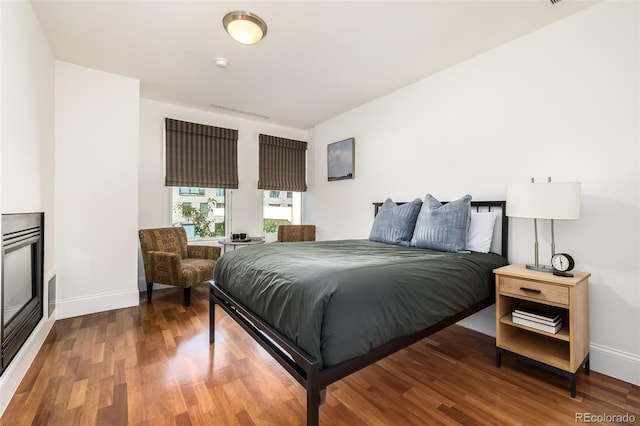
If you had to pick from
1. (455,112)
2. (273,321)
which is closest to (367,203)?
(455,112)

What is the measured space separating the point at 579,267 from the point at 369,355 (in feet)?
6.31

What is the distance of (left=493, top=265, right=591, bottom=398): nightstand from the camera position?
72.3 inches

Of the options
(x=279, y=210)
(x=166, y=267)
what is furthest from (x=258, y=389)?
(x=279, y=210)

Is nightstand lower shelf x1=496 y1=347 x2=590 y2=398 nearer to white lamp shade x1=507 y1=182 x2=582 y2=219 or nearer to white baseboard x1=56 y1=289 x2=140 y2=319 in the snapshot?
white lamp shade x1=507 y1=182 x2=582 y2=219

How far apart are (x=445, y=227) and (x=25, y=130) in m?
3.37

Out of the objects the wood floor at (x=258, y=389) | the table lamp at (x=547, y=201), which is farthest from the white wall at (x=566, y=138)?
the wood floor at (x=258, y=389)

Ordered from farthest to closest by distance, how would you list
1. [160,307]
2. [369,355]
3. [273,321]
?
[160,307] → [273,321] → [369,355]

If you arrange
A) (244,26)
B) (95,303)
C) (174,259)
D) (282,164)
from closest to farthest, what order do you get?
(244,26), (95,303), (174,259), (282,164)

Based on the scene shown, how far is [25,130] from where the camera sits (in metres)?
2.07

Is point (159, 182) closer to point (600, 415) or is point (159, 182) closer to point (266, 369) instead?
point (266, 369)

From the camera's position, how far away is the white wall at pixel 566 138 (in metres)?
2.01

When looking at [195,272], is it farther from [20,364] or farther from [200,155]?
[200,155]

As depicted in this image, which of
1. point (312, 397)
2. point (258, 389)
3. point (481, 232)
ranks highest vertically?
point (481, 232)

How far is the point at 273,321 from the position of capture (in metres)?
1.60
